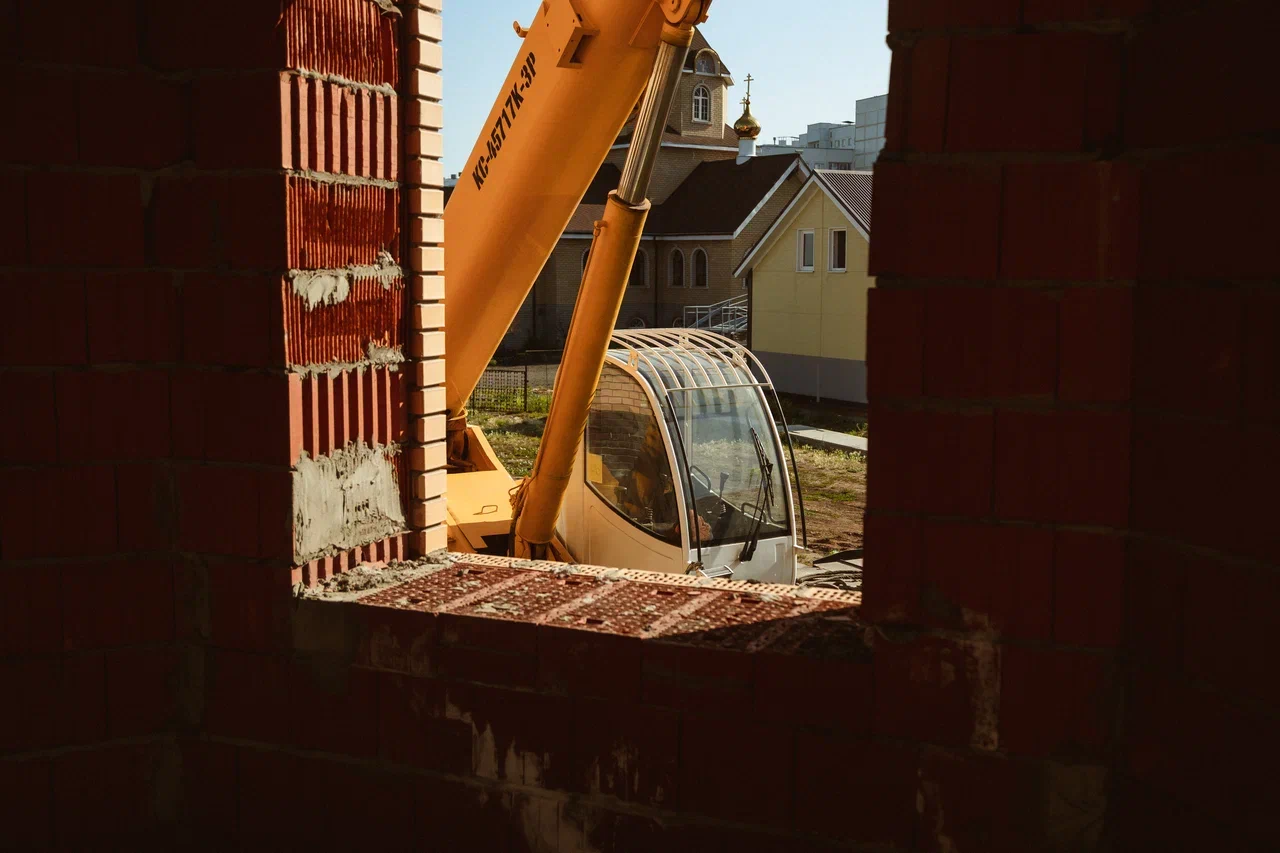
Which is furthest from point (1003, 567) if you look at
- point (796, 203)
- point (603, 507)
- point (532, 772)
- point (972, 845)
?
point (796, 203)

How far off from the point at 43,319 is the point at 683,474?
20.5 feet

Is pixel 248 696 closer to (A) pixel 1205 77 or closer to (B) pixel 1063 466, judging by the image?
(B) pixel 1063 466

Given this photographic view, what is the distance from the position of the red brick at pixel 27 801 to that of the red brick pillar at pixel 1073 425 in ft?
7.93

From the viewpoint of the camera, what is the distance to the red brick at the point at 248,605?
3604mm

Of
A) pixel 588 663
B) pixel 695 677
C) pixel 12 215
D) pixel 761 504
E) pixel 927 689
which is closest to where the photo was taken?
pixel 927 689

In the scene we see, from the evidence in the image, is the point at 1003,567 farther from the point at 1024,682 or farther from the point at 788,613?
the point at 788,613

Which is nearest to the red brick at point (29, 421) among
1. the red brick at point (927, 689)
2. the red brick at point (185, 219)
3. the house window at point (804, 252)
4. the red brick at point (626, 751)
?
the red brick at point (185, 219)

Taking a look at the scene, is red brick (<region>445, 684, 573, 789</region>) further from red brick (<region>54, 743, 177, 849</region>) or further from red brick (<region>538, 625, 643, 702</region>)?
red brick (<region>54, 743, 177, 849</region>)

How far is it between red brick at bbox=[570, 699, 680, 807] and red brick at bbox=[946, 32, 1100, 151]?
161cm

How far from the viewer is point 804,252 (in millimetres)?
32156

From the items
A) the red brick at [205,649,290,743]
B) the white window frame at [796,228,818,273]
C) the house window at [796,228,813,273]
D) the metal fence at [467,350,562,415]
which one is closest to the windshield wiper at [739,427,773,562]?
the red brick at [205,649,290,743]

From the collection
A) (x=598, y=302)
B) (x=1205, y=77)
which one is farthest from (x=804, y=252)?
(x=1205, y=77)

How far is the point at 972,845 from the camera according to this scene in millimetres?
2846

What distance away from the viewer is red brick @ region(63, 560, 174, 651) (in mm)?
3605
